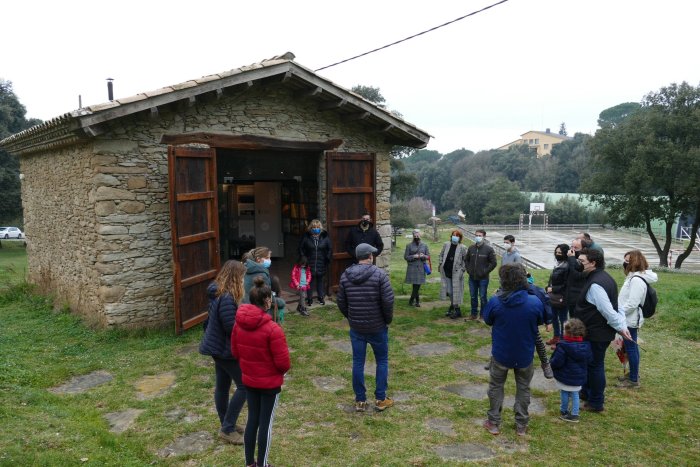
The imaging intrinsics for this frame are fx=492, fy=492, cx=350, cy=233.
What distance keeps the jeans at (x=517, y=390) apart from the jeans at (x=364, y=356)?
103cm

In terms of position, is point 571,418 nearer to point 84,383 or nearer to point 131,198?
point 84,383

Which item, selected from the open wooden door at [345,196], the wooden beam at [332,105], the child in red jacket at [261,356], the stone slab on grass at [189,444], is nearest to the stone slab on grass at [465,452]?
the child in red jacket at [261,356]

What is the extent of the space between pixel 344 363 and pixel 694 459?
12.1 feet

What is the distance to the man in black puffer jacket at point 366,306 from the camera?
4.68 metres

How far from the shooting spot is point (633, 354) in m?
5.49

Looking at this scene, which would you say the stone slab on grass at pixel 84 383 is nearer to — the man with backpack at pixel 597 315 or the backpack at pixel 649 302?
the man with backpack at pixel 597 315

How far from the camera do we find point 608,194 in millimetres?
25266

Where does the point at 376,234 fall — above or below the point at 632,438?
above

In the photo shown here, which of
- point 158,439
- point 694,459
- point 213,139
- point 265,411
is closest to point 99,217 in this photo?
point 213,139

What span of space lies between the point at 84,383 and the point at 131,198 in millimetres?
2804

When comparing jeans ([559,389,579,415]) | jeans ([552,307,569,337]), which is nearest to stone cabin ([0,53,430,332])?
jeans ([552,307,569,337])

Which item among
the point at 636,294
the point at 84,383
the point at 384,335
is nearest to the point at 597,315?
the point at 636,294

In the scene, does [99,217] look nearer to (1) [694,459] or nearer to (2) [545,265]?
(1) [694,459]

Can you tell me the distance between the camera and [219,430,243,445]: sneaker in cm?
431
